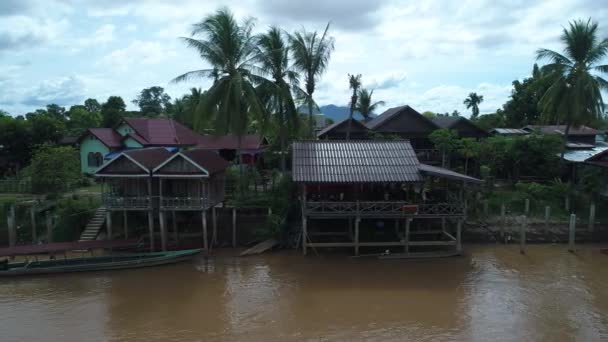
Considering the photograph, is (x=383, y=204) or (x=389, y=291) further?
(x=383, y=204)

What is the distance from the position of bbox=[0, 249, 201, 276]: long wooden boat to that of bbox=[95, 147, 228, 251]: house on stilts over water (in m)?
1.42

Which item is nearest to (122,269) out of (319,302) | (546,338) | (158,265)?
(158,265)

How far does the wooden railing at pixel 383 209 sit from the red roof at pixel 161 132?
14966mm

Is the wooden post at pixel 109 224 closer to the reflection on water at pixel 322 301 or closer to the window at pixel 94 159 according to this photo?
the reflection on water at pixel 322 301

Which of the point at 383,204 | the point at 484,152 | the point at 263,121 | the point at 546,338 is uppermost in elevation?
the point at 263,121

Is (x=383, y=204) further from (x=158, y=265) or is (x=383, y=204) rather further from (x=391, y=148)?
(x=158, y=265)

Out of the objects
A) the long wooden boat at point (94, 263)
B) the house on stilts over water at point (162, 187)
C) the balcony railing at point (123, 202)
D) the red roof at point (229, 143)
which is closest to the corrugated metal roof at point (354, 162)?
the house on stilts over water at point (162, 187)

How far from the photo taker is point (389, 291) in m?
16.2

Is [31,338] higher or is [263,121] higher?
[263,121]

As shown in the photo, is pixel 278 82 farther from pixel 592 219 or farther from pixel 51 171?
pixel 592 219

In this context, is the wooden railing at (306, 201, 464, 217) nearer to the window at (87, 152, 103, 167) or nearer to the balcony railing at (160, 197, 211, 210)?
the balcony railing at (160, 197, 211, 210)

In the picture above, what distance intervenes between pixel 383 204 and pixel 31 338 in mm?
13960

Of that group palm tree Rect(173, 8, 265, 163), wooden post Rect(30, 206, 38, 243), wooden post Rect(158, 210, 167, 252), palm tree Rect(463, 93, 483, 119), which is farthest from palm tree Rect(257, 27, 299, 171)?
palm tree Rect(463, 93, 483, 119)

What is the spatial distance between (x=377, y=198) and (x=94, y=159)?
2063cm
